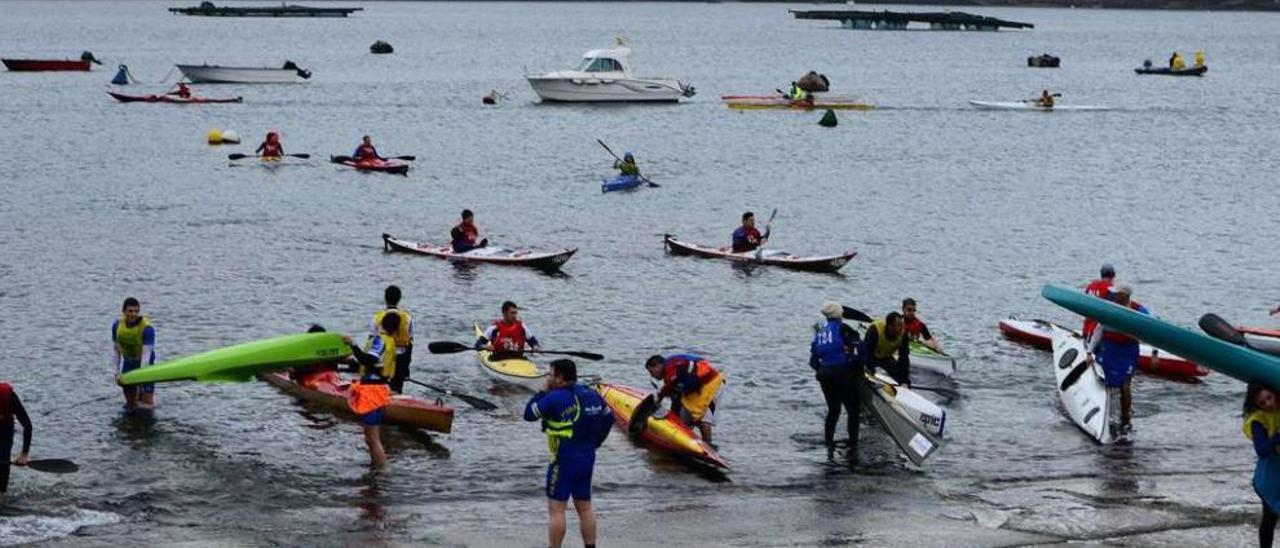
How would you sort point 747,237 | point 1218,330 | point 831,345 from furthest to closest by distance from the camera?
point 747,237 → point 831,345 → point 1218,330

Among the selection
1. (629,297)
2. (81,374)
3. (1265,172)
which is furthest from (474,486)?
(1265,172)

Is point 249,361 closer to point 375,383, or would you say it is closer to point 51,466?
point 375,383

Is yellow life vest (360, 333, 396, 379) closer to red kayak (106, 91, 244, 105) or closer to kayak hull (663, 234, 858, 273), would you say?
kayak hull (663, 234, 858, 273)

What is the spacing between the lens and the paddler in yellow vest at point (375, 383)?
19.7m

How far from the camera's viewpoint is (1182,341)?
740 inches

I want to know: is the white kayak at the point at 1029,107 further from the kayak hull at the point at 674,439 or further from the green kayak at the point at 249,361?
the green kayak at the point at 249,361

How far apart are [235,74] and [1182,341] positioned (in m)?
95.1

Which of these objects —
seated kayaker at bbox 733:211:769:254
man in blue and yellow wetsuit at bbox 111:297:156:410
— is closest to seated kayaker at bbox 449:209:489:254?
seated kayaker at bbox 733:211:769:254

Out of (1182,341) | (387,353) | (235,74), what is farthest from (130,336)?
(235,74)

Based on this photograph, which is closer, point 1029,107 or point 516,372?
point 516,372

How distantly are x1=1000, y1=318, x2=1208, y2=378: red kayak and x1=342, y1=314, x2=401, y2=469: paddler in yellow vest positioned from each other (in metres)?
11.5

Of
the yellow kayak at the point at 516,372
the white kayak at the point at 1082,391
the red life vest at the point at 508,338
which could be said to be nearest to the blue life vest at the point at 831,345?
the white kayak at the point at 1082,391

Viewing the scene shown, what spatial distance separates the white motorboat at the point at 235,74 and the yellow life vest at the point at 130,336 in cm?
8687

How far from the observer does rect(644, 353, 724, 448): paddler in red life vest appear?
20.8 meters
